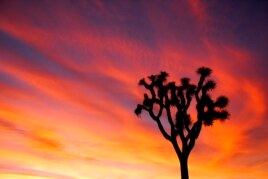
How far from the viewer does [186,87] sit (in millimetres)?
22234

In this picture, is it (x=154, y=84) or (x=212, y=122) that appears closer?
(x=212, y=122)

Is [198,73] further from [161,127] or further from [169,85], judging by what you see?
[161,127]

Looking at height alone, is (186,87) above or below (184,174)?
above

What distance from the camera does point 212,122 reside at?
21328mm

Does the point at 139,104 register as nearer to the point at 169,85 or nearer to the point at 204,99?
the point at 169,85

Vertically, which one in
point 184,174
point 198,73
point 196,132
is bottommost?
point 184,174

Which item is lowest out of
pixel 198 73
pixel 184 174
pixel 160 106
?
pixel 184 174

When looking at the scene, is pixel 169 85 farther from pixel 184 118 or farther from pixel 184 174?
pixel 184 174

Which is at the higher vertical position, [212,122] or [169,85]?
[169,85]

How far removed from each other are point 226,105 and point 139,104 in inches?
193

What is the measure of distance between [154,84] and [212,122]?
3961 mm

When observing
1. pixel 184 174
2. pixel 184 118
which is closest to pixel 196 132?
pixel 184 118

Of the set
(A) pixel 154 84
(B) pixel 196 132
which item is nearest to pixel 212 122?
(B) pixel 196 132

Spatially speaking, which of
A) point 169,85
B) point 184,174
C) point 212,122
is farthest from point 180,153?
point 169,85
